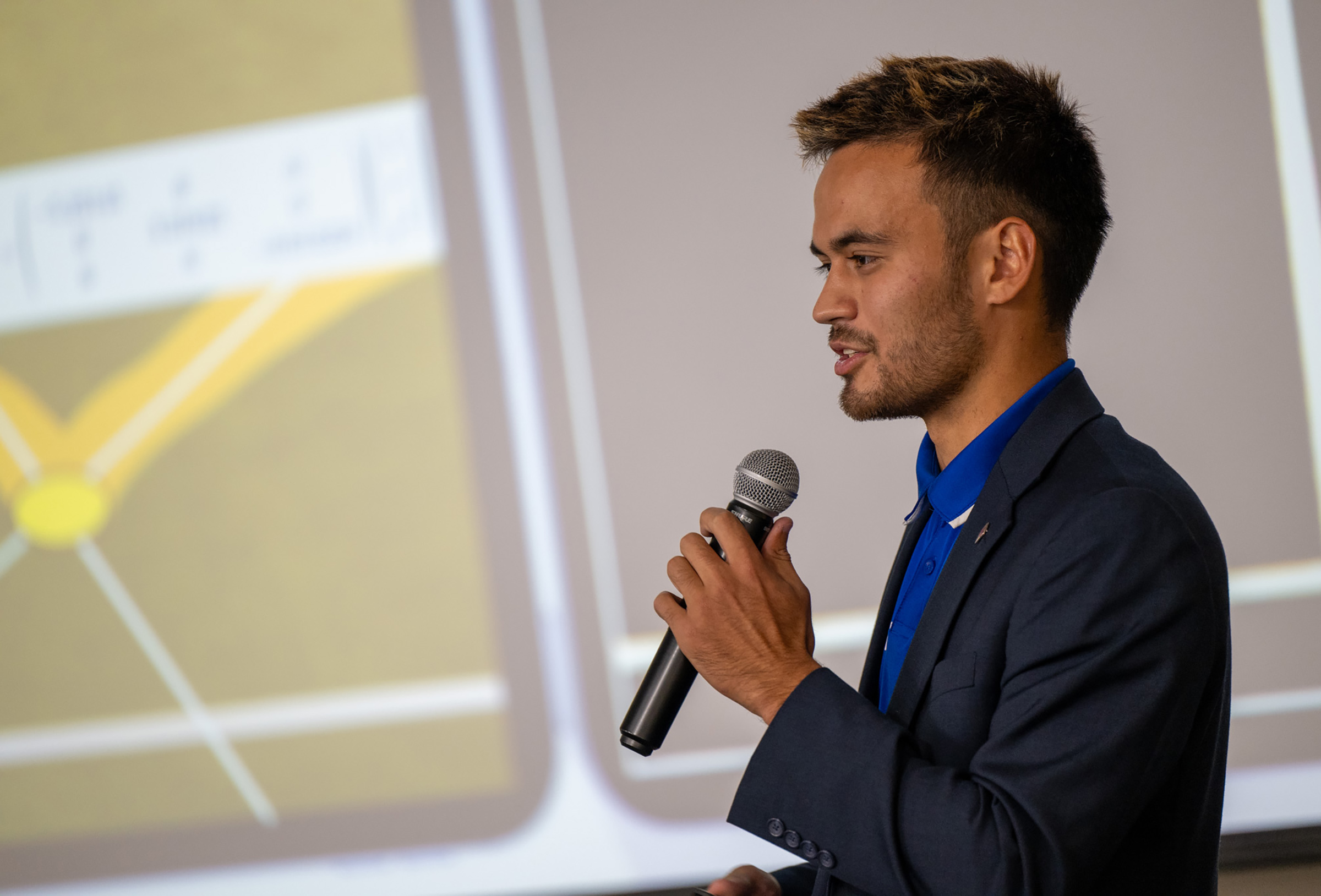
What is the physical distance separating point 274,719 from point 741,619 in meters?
2.19

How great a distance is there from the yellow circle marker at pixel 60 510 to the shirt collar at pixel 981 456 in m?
2.59

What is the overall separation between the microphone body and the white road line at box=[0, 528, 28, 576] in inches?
103

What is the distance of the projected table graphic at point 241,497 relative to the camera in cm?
271

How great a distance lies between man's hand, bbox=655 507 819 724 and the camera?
0.99 m

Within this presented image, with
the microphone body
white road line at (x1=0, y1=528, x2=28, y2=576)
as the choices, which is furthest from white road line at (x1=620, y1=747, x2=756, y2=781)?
white road line at (x1=0, y1=528, x2=28, y2=576)

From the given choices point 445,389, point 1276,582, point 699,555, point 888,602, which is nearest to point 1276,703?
point 1276,582

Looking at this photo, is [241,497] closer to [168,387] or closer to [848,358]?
[168,387]

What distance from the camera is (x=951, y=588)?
1.02 meters

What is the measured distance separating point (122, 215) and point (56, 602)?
3.82ft

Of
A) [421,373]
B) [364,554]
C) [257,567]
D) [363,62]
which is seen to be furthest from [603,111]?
[257,567]

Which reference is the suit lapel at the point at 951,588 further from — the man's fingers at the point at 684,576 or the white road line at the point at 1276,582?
the white road line at the point at 1276,582

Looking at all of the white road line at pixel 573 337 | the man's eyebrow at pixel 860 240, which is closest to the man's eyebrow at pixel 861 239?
the man's eyebrow at pixel 860 240

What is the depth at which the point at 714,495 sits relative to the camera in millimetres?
2602

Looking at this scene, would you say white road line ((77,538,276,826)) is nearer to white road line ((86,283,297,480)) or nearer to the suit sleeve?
white road line ((86,283,297,480))
